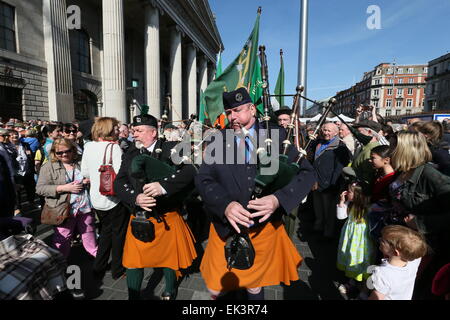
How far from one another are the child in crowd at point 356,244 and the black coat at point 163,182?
81.8 inches

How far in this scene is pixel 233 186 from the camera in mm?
1844

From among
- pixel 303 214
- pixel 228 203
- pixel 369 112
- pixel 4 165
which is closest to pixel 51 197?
pixel 4 165

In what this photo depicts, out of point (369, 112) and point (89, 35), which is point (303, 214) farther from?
point (89, 35)

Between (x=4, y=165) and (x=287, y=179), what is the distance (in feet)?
8.81

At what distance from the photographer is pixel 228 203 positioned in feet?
5.38

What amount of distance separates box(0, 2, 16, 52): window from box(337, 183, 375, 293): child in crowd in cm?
1559

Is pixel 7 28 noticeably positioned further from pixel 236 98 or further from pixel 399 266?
pixel 399 266

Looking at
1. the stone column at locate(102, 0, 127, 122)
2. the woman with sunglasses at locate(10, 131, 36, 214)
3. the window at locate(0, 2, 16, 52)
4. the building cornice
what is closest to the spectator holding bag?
the woman with sunglasses at locate(10, 131, 36, 214)

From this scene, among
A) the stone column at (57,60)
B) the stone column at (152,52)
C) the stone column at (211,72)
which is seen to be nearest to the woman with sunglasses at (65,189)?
the stone column at (57,60)

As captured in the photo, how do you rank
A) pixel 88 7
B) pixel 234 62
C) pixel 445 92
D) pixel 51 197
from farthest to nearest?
pixel 445 92
pixel 88 7
pixel 234 62
pixel 51 197

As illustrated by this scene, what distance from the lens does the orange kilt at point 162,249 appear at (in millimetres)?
2326

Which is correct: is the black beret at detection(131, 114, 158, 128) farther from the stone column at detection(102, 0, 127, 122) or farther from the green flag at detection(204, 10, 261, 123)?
the stone column at detection(102, 0, 127, 122)

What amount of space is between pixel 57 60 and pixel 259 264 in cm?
1559

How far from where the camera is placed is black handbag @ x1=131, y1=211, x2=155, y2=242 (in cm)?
220
